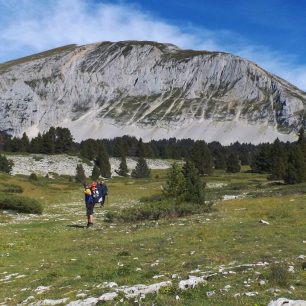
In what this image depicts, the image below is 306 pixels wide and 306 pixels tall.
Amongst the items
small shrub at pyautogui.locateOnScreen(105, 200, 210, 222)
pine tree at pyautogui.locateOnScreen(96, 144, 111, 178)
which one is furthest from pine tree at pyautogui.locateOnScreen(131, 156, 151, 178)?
small shrub at pyautogui.locateOnScreen(105, 200, 210, 222)

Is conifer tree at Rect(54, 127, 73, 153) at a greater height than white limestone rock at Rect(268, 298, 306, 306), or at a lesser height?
greater

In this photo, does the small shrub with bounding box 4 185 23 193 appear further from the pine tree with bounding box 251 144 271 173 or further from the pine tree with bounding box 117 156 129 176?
the pine tree with bounding box 251 144 271 173

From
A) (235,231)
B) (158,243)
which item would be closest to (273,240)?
(235,231)

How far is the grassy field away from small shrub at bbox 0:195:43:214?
9.85m

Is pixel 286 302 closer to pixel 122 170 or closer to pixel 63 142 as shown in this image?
pixel 122 170

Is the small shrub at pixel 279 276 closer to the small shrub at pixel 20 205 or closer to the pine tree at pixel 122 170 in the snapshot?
the small shrub at pixel 20 205

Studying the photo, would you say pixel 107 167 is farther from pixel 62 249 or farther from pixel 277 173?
pixel 62 249

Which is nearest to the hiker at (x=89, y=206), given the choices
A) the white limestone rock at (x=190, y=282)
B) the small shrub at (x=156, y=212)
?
the small shrub at (x=156, y=212)

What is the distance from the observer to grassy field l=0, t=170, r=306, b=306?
11.7 m

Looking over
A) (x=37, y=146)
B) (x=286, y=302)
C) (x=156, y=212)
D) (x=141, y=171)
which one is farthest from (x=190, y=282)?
(x=37, y=146)

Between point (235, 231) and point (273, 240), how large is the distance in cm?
345

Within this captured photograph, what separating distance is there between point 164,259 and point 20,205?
2686 cm

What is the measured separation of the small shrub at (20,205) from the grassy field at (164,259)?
9846 mm

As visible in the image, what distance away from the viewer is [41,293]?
13188 mm
